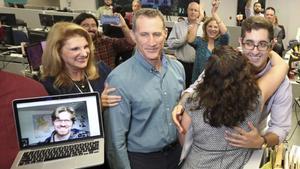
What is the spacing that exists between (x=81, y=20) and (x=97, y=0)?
24.1 ft

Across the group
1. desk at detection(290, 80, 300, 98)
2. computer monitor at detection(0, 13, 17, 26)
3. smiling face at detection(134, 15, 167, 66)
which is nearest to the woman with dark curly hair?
smiling face at detection(134, 15, 167, 66)

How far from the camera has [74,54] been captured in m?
1.87

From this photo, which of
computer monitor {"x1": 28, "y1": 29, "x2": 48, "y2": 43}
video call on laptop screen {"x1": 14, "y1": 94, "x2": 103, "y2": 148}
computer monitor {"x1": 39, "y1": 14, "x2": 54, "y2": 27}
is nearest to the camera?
video call on laptop screen {"x1": 14, "y1": 94, "x2": 103, "y2": 148}

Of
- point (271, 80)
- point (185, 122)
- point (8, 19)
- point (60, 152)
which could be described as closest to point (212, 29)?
point (271, 80)

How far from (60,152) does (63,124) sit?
0.45ft

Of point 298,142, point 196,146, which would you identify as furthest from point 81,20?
point 298,142

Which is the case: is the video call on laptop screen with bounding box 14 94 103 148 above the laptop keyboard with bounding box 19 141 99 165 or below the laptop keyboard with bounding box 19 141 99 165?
above

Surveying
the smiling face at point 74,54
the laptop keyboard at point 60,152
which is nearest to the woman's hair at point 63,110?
the laptop keyboard at point 60,152

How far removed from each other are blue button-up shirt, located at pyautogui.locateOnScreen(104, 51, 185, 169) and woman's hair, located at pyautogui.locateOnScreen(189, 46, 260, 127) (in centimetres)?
30

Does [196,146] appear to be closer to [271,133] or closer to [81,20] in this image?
[271,133]

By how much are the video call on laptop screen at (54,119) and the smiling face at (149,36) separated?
0.35 m

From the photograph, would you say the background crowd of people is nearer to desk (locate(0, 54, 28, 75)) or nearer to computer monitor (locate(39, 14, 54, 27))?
desk (locate(0, 54, 28, 75))

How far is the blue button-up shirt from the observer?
5.09 feet

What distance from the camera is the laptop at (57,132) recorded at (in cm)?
140
